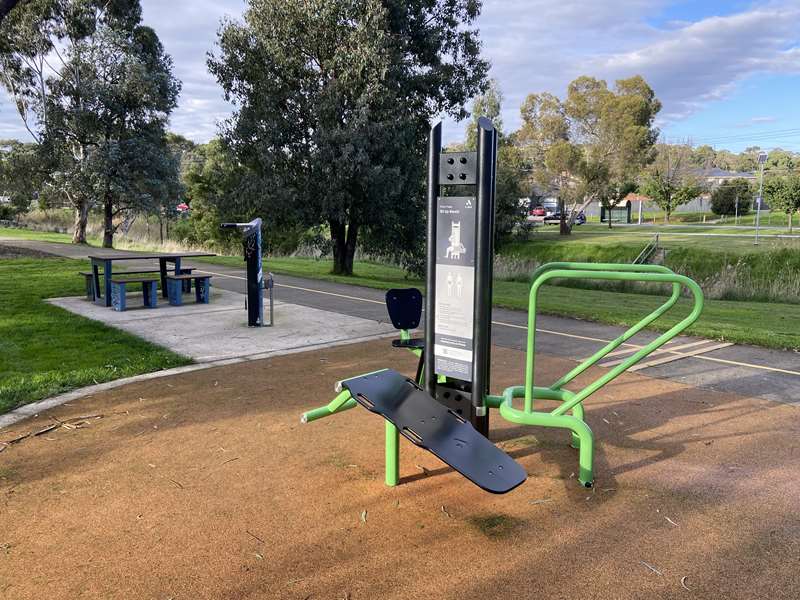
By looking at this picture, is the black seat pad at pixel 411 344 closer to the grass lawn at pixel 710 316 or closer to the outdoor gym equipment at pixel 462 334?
the outdoor gym equipment at pixel 462 334

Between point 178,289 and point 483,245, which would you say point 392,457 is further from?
point 178,289

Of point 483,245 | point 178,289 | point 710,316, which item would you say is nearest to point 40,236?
point 178,289

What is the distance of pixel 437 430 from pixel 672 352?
4613 mm

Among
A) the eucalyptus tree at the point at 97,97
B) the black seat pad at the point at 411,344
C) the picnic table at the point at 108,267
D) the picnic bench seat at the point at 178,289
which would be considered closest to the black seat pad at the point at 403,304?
the black seat pad at the point at 411,344

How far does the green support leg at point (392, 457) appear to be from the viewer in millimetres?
3457

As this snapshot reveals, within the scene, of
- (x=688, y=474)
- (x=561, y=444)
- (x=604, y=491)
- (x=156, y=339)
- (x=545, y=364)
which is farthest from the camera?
(x=156, y=339)

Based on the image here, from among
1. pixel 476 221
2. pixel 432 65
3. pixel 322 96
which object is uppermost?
pixel 432 65

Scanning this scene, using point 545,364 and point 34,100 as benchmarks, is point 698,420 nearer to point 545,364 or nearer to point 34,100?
point 545,364

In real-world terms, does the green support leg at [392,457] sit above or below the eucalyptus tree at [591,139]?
below

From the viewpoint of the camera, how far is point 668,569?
103 inches

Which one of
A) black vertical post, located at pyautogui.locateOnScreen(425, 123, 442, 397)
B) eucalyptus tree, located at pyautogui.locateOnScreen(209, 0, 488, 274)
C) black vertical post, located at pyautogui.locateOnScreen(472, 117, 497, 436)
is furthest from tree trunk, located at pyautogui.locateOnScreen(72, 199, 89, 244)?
black vertical post, located at pyautogui.locateOnScreen(472, 117, 497, 436)

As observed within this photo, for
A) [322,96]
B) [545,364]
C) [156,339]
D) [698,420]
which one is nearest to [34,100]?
[322,96]

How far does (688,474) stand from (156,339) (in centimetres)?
595

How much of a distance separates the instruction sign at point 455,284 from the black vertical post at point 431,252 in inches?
1.1
